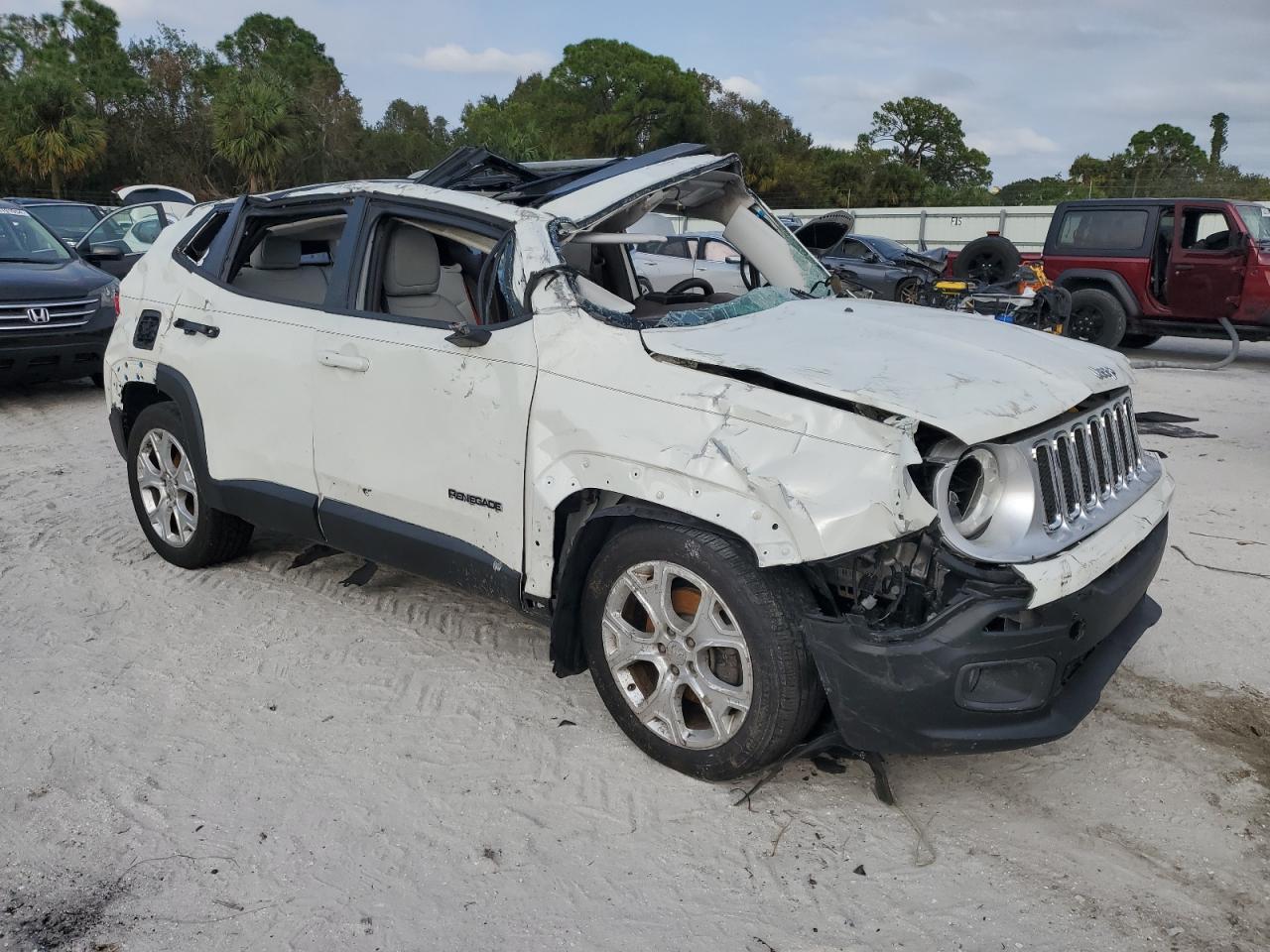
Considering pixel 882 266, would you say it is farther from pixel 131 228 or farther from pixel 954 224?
pixel 954 224

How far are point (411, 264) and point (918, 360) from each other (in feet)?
6.74

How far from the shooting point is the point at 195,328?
4453 mm

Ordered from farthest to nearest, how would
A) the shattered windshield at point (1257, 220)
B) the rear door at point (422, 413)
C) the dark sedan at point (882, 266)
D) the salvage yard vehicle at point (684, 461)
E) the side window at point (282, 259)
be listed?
the dark sedan at point (882, 266) → the shattered windshield at point (1257, 220) → the side window at point (282, 259) → the rear door at point (422, 413) → the salvage yard vehicle at point (684, 461)

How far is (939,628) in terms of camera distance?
8.65 feet

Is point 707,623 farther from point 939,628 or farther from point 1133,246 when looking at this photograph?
point 1133,246

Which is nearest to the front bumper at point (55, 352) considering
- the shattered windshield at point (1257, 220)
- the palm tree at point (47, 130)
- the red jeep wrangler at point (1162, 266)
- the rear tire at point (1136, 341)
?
the red jeep wrangler at point (1162, 266)

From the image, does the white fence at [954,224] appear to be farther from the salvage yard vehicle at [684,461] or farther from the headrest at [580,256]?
the salvage yard vehicle at [684,461]

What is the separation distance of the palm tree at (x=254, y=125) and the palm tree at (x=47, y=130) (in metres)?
4.55

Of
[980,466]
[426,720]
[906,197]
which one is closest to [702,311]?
[980,466]

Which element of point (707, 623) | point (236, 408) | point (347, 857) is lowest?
point (347, 857)

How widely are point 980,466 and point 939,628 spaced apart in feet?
1.72

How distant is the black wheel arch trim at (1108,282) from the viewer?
12.4 meters

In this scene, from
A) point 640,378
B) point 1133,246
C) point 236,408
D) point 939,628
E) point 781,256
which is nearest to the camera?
point 939,628

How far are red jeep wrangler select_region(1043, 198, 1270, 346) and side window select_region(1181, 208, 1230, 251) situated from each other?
0.04 ft
